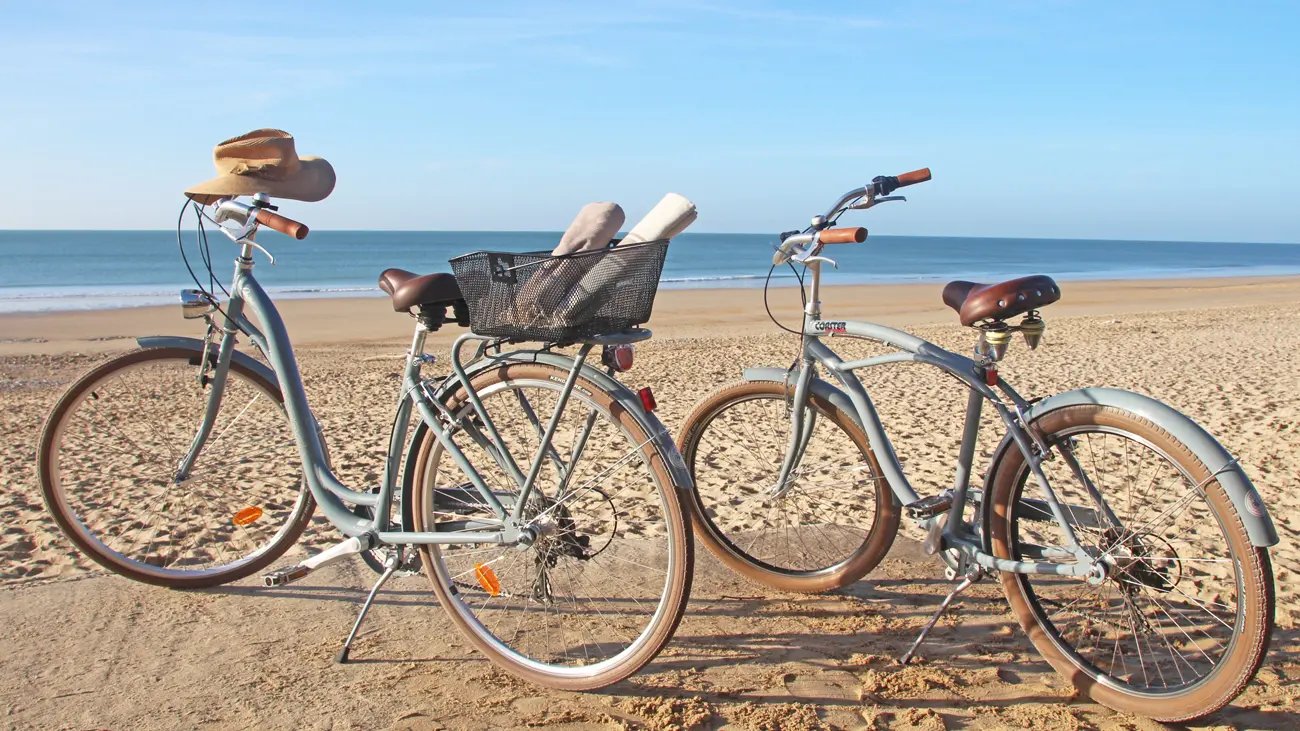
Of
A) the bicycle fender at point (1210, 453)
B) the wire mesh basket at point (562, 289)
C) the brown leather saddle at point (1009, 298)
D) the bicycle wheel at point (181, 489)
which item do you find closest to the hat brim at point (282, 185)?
the bicycle wheel at point (181, 489)

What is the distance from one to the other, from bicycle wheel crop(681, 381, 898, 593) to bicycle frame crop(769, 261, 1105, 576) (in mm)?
102

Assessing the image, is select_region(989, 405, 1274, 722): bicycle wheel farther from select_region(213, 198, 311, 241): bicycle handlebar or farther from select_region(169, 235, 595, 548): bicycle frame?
select_region(213, 198, 311, 241): bicycle handlebar

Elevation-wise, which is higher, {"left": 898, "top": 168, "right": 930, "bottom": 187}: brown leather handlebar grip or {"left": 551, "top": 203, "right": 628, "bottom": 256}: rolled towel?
{"left": 898, "top": 168, "right": 930, "bottom": 187}: brown leather handlebar grip

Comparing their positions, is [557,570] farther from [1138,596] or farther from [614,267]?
[1138,596]

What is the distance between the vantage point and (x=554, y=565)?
306 cm

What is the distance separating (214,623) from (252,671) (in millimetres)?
A: 477

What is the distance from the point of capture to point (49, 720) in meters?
2.71

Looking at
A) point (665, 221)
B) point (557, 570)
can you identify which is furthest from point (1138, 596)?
point (557, 570)

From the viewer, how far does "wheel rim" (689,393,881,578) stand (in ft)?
12.3

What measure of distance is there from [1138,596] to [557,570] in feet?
6.87

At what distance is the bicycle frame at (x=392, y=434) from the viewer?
2.81 metres

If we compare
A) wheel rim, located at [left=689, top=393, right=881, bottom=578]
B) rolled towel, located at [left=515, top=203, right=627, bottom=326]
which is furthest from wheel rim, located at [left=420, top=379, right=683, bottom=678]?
wheel rim, located at [left=689, top=393, right=881, bottom=578]

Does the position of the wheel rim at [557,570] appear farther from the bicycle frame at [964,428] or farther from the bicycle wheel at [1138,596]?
the bicycle wheel at [1138,596]

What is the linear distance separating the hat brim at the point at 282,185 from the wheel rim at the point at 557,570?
1035mm
